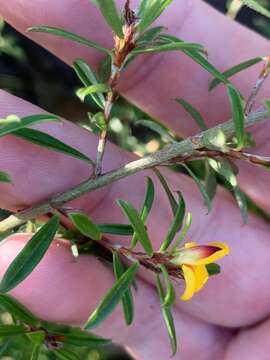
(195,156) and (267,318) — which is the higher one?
(195,156)

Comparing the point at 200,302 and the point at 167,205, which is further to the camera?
the point at 200,302

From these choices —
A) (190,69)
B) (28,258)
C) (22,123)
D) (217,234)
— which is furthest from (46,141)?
(217,234)

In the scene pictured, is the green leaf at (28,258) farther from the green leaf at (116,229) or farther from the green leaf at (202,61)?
the green leaf at (202,61)

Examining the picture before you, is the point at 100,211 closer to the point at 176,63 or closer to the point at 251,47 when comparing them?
the point at 176,63

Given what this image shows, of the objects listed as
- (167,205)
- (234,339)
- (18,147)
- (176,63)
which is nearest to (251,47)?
(176,63)

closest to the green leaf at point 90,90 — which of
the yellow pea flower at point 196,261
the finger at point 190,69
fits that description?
the yellow pea flower at point 196,261

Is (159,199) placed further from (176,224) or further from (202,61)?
(202,61)
